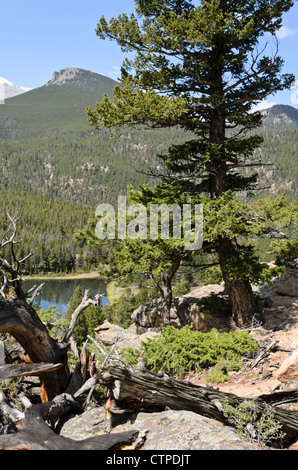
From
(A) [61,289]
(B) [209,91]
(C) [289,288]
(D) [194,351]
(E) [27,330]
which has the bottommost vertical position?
(A) [61,289]

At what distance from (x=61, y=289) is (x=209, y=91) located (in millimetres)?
97214

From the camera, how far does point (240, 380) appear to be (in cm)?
751

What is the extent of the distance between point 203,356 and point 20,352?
457 centimetres

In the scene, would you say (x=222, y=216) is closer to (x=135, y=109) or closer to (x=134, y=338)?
(x=135, y=109)

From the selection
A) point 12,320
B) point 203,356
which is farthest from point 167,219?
point 12,320


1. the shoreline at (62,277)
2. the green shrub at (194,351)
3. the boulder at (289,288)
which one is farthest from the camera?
the shoreline at (62,277)

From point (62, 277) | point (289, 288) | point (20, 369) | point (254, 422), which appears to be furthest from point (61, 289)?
point (254, 422)

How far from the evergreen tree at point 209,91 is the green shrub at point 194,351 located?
8.13 feet

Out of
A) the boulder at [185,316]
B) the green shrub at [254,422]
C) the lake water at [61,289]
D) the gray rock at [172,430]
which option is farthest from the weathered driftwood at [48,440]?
the lake water at [61,289]

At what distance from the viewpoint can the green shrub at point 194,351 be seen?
8.09 meters

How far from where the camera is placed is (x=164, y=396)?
459cm

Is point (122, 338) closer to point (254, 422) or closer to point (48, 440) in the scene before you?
point (254, 422)

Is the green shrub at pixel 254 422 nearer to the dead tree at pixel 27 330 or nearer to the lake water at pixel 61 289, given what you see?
the dead tree at pixel 27 330

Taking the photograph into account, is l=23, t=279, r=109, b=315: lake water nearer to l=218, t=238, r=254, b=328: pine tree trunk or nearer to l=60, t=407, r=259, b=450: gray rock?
l=218, t=238, r=254, b=328: pine tree trunk
